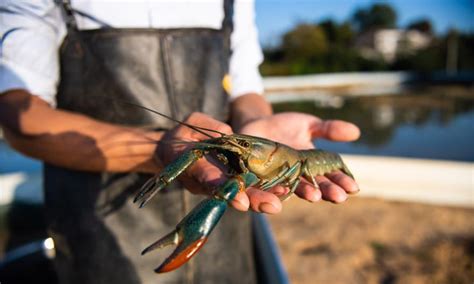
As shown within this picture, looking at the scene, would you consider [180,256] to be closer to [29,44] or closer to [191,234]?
[191,234]

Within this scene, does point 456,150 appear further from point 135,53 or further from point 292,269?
point 135,53

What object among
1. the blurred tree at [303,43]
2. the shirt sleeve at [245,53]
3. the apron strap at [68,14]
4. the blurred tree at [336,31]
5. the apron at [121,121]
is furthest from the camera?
the blurred tree at [336,31]

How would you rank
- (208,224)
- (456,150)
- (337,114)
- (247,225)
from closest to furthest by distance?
(208,224), (247,225), (456,150), (337,114)

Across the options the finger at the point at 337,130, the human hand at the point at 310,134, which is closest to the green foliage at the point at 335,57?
the human hand at the point at 310,134

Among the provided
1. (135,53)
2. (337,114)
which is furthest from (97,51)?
(337,114)

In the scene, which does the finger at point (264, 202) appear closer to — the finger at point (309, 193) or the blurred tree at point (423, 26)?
the finger at point (309, 193)

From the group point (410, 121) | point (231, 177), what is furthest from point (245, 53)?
point (410, 121)
